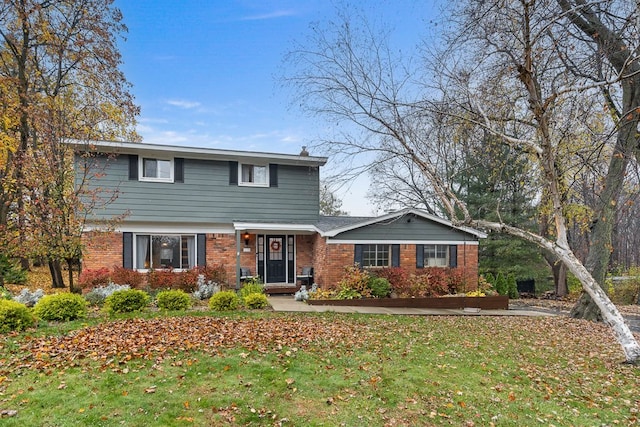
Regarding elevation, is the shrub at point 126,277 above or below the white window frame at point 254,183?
below

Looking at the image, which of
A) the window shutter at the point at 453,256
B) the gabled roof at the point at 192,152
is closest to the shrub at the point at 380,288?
the window shutter at the point at 453,256

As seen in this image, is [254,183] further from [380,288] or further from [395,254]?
[380,288]

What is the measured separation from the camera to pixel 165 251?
13.0m

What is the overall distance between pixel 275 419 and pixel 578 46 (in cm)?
934

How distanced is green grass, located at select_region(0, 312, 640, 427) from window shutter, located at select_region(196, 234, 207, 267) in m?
5.57

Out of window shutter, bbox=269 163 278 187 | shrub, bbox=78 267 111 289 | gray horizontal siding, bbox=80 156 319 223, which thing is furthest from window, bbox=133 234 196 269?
window shutter, bbox=269 163 278 187

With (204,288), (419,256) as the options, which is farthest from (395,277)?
(204,288)

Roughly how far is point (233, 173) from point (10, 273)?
357 inches

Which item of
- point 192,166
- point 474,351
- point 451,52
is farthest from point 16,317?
point 451,52

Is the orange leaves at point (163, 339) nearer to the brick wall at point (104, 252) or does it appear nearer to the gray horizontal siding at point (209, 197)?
the brick wall at point (104, 252)

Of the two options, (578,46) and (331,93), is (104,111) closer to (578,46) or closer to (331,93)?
(331,93)

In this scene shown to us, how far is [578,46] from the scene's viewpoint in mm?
7758

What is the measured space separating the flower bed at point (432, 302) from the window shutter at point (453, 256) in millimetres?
1855

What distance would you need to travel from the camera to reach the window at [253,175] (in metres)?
13.8
